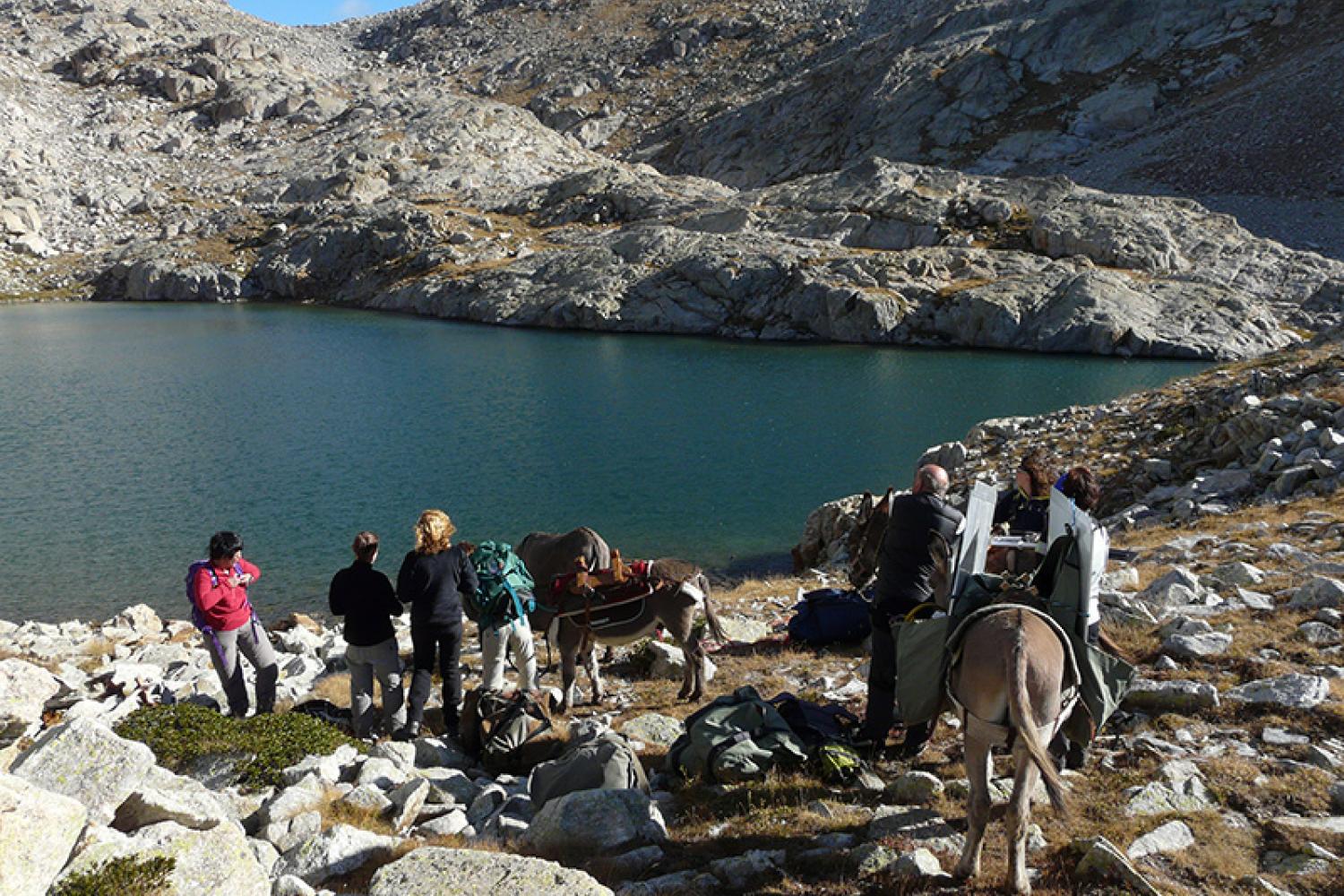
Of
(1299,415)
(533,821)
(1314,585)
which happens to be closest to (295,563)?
(533,821)

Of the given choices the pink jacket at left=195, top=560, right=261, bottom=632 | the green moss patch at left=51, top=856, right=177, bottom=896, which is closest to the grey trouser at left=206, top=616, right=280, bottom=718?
the pink jacket at left=195, top=560, right=261, bottom=632

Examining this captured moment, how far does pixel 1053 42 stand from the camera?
131 metres

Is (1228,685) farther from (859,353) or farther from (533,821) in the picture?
(859,353)

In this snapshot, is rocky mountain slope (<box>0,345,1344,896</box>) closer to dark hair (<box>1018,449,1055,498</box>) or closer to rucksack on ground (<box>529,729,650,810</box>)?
rucksack on ground (<box>529,729,650,810</box>)

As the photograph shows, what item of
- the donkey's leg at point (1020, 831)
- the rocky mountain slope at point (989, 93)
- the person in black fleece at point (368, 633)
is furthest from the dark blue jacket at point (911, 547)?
the rocky mountain slope at point (989, 93)

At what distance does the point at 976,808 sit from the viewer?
5691 mm

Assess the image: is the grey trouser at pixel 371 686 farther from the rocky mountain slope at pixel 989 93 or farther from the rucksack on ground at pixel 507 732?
the rocky mountain slope at pixel 989 93

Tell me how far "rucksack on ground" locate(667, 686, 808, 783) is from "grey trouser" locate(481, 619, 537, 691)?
9.31 ft

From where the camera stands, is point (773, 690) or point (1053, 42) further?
point (1053, 42)

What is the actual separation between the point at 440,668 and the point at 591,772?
3.08 metres

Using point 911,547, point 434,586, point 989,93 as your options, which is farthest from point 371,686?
point 989,93

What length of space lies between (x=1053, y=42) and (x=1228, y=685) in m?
150

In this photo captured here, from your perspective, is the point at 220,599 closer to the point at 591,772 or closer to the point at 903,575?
the point at 591,772

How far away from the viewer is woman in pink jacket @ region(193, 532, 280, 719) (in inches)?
363
